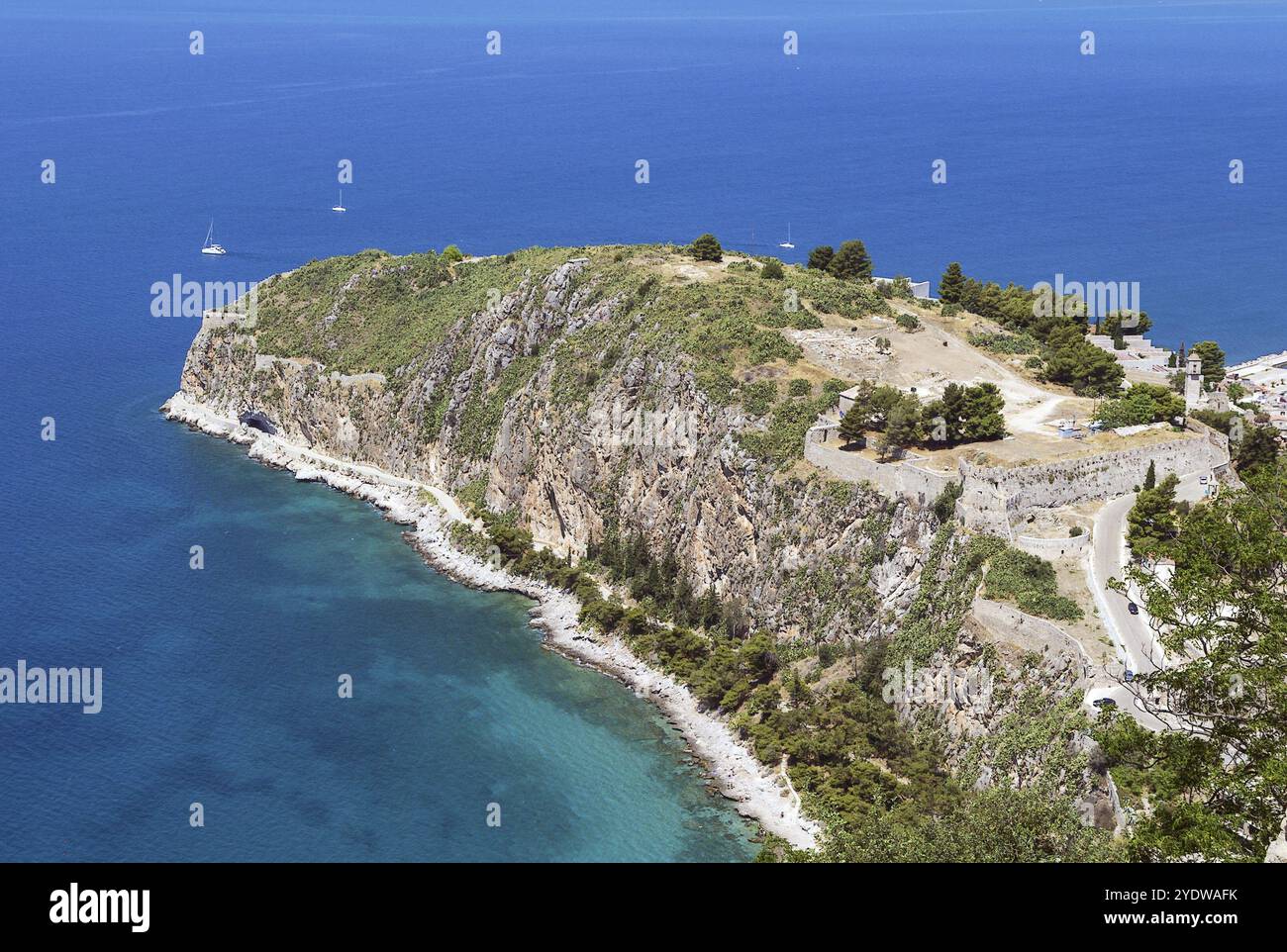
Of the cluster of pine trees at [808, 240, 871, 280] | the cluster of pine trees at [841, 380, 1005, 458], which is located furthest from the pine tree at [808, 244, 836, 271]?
the cluster of pine trees at [841, 380, 1005, 458]

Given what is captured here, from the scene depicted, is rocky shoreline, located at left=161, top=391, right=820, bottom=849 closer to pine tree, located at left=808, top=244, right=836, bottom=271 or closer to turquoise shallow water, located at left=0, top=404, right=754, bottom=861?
turquoise shallow water, located at left=0, top=404, right=754, bottom=861

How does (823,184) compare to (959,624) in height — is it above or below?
above

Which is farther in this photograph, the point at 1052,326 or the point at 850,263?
the point at 850,263

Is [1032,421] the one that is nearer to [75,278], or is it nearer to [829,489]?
[829,489]

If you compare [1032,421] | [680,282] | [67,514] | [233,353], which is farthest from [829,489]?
[233,353]


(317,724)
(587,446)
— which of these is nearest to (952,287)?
(587,446)

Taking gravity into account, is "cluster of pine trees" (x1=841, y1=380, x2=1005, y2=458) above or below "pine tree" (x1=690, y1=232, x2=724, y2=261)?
below

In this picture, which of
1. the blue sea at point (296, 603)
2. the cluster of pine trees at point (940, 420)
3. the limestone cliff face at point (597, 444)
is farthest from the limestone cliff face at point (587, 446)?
the blue sea at point (296, 603)

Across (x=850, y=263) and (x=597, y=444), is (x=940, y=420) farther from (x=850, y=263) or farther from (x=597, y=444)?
(x=850, y=263)
